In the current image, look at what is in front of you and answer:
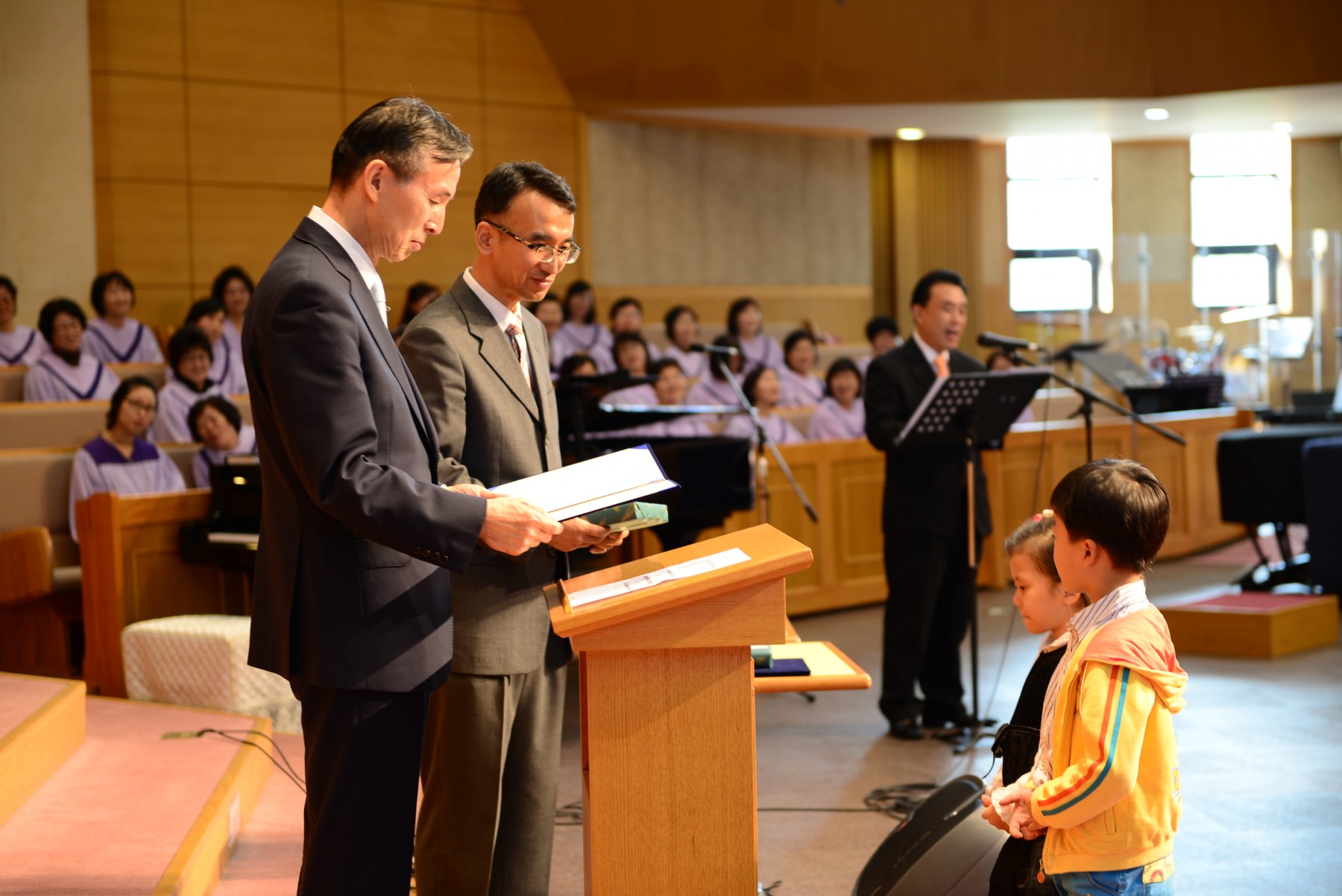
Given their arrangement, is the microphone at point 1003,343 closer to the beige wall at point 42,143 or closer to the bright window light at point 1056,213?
the beige wall at point 42,143

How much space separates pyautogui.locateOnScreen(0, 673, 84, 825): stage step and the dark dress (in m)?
2.15

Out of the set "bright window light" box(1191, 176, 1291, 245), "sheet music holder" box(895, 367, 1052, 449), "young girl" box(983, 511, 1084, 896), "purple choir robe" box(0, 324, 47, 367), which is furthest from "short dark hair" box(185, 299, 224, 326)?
"bright window light" box(1191, 176, 1291, 245)

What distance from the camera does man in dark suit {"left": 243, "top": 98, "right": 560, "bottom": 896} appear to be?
5.53ft

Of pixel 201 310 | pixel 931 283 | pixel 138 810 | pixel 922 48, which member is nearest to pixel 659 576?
pixel 138 810

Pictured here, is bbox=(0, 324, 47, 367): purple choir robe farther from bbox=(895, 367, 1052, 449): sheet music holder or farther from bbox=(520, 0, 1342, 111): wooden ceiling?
bbox=(895, 367, 1052, 449): sheet music holder

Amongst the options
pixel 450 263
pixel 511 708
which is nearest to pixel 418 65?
pixel 450 263

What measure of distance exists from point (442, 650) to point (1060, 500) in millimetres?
899

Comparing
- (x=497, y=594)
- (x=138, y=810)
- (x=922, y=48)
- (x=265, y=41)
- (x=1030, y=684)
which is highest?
(x=922, y=48)

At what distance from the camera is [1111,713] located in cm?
160

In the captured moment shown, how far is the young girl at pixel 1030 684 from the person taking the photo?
1813mm

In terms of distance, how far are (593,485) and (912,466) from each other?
8.42 ft

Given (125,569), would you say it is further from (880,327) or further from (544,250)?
(880,327)

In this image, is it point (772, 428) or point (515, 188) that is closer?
point (515, 188)

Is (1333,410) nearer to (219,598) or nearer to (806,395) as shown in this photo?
(806,395)
